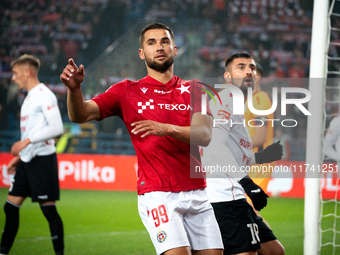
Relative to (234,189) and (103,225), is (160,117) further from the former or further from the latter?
(103,225)

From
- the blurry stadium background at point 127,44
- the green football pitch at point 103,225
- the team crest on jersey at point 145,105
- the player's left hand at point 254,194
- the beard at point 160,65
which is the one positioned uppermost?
the blurry stadium background at point 127,44

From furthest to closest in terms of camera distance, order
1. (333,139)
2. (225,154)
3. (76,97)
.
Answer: (333,139) → (225,154) → (76,97)

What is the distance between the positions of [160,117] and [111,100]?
1.10 ft

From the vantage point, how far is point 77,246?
4.98 meters

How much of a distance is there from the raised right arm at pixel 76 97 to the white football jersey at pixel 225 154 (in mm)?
975

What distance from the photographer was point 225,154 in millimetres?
2895

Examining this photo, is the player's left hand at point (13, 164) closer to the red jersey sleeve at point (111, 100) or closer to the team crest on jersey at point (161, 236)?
the red jersey sleeve at point (111, 100)

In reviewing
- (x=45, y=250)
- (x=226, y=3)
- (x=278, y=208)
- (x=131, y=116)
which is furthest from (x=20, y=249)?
(x=226, y=3)

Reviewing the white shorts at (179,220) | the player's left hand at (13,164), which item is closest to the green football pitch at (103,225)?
the player's left hand at (13,164)

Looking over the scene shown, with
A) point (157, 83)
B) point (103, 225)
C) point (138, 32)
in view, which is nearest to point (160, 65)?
point (157, 83)

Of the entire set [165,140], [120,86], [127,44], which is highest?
[127,44]

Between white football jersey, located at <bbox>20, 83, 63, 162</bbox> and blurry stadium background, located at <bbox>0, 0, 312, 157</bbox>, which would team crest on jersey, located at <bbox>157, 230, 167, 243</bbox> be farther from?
blurry stadium background, located at <bbox>0, 0, 312, 157</bbox>

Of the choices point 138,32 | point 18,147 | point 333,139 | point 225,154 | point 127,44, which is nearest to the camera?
point 225,154

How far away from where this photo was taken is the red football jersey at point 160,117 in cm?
243
